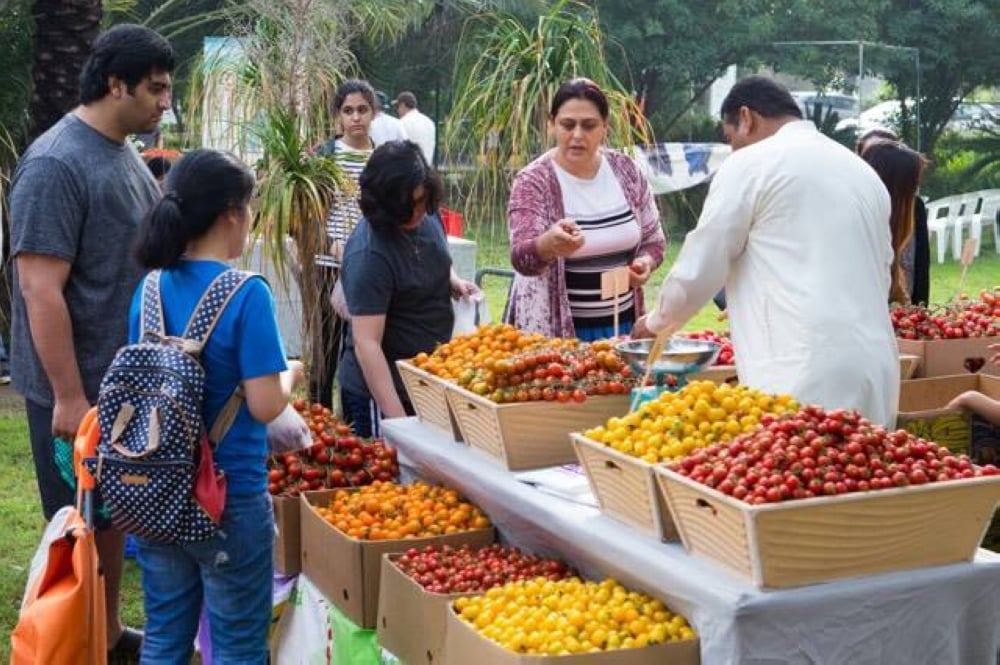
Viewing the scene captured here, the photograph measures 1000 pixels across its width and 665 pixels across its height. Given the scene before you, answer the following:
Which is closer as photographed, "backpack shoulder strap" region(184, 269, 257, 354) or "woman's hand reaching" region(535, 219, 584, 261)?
"backpack shoulder strap" region(184, 269, 257, 354)

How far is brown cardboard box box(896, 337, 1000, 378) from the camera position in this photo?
17.5 ft

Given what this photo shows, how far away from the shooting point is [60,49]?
8.30m

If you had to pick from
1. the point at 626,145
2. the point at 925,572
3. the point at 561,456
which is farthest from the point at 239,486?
the point at 626,145

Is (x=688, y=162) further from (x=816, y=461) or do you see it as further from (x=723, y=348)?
(x=816, y=461)

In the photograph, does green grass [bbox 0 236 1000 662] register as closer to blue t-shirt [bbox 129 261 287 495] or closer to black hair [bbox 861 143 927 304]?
black hair [bbox 861 143 927 304]

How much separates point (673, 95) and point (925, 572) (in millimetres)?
20920

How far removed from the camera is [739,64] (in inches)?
902

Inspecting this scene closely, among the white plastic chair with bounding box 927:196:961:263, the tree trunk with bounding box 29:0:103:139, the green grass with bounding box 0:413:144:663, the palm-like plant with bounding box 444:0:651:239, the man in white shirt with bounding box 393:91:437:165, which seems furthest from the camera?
the white plastic chair with bounding box 927:196:961:263

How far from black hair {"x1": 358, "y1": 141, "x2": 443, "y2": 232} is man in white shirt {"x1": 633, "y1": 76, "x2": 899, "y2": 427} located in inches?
42.2

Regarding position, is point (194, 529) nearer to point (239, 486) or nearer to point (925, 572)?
point (239, 486)

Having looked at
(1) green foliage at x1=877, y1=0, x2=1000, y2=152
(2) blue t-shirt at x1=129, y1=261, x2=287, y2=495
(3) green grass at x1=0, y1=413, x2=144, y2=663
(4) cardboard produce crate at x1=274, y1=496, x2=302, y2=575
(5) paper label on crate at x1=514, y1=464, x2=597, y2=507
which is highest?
(1) green foliage at x1=877, y1=0, x2=1000, y2=152

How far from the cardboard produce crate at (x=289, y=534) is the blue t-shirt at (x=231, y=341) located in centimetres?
89

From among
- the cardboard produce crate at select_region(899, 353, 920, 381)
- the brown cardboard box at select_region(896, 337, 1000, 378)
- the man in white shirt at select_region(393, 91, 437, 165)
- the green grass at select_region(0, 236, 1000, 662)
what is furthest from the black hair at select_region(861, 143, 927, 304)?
the man in white shirt at select_region(393, 91, 437, 165)

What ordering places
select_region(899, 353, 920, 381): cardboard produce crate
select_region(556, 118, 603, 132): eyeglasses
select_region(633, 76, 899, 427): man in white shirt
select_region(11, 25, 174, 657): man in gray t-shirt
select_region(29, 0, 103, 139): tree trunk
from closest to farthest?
select_region(633, 76, 899, 427): man in white shirt
select_region(11, 25, 174, 657): man in gray t-shirt
select_region(899, 353, 920, 381): cardboard produce crate
select_region(556, 118, 603, 132): eyeglasses
select_region(29, 0, 103, 139): tree trunk
